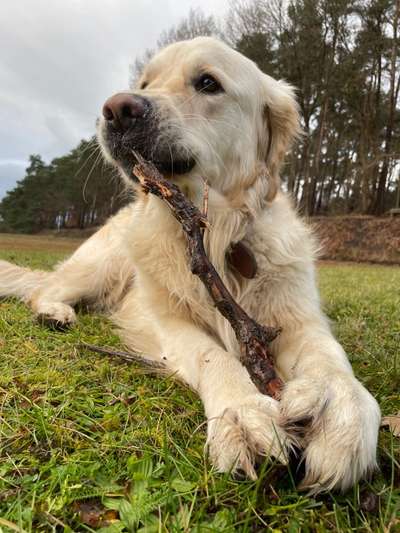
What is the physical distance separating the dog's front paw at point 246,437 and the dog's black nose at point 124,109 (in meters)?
1.38

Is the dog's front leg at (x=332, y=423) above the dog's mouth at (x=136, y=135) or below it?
below

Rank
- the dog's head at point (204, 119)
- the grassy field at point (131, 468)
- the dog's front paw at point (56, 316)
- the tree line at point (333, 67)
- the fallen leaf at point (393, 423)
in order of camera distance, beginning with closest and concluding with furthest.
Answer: the grassy field at point (131, 468) < the fallen leaf at point (393, 423) < the dog's head at point (204, 119) < the dog's front paw at point (56, 316) < the tree line at point (333, 67)

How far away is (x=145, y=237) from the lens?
2477 mm

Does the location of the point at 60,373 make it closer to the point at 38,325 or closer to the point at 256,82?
the point at 38,325

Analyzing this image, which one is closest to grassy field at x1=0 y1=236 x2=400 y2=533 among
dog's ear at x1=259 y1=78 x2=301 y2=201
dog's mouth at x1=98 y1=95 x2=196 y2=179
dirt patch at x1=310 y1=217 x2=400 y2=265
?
dog's mouth at x1=98 y1=95 x2=196 y2=179

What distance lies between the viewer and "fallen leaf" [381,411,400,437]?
4.38 ft

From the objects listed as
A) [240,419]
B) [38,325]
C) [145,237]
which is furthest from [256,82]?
[240,419]

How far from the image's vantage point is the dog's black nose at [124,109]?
1.94m

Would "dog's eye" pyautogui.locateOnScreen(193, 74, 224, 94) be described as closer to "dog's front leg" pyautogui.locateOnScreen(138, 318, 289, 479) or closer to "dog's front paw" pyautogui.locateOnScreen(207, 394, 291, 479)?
"dog's front leg" pyautogui.locateOnScreen(138, 318, 289, 479)

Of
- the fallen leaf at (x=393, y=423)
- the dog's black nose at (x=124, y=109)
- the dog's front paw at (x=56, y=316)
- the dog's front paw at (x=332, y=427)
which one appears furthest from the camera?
the dog's front paw at (x=56, y=316)

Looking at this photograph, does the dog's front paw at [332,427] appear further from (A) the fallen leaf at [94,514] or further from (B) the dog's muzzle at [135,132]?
(B) the dog's muzzle at [135,132]

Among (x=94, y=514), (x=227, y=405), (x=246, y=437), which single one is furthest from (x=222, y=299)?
(x=94, y=514)

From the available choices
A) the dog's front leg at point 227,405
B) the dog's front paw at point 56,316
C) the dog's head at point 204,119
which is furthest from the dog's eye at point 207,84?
the dog's front paw at point 56,316

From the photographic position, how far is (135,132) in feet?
6.62
